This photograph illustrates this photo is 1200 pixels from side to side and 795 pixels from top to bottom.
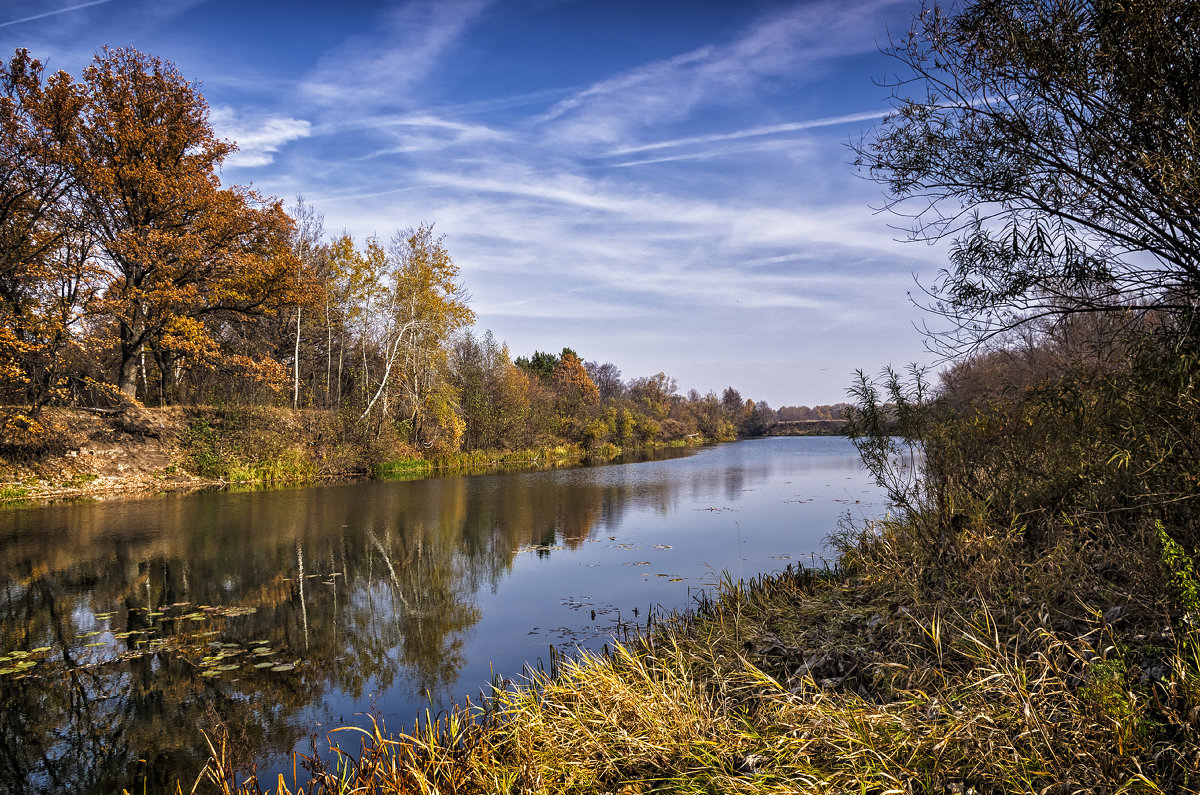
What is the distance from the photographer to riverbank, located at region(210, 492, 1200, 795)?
9.32ft

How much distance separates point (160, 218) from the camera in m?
21.4

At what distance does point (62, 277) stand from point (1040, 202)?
24.8 metres

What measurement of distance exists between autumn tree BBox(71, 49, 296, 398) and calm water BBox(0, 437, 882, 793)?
24.0ft

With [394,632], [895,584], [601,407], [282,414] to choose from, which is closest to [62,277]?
[282,414]

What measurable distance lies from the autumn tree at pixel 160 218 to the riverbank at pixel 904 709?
20668mm

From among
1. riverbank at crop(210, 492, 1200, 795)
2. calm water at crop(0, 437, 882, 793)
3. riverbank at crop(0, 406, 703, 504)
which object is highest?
riverbank at crop(0, 406, 703, 504)

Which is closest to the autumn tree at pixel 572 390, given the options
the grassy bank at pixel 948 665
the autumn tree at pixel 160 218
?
the autumn tree at pixel 160 218

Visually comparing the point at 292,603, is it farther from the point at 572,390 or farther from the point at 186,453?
the point at 572,390

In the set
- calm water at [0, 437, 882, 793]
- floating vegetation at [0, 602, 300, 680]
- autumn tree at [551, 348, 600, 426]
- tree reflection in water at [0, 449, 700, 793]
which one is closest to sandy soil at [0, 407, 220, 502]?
calm water at [0, 437, 882, 793]

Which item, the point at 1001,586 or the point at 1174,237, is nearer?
the point at 1174,237

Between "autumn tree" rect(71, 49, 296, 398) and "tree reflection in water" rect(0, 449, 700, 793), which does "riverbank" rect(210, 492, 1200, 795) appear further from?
"autumn tree" rect(71, 49, 296, 398)

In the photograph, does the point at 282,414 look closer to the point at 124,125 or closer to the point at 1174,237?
the point at 124,125

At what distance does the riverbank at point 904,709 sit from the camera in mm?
2840

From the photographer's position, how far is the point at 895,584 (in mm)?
5871
